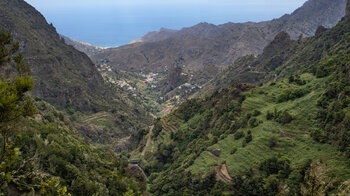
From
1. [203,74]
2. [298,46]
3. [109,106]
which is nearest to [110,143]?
[109,106]

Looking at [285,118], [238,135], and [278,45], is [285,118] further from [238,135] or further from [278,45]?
[278,45]

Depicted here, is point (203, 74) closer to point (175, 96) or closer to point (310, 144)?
point (175, 96)

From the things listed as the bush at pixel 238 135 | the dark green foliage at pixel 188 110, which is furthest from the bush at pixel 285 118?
the dark green foliage at pixel 188 110

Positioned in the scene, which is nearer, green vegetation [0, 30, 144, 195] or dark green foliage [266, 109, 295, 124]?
green vegetation [0, 30, 144, 195]

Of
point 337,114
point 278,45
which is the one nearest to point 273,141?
point 337,114

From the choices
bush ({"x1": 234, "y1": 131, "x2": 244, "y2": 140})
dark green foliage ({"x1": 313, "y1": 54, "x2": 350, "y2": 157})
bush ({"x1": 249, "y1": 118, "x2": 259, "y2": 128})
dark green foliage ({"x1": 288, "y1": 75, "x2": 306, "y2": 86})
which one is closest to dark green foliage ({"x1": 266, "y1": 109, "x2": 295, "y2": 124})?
bush ({"x1": 249, "y1": 118, "x2": 259, "y2": 128})

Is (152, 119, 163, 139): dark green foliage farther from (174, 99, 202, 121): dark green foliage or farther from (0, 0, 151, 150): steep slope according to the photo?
(0, 0, 151, 150): steep slope
